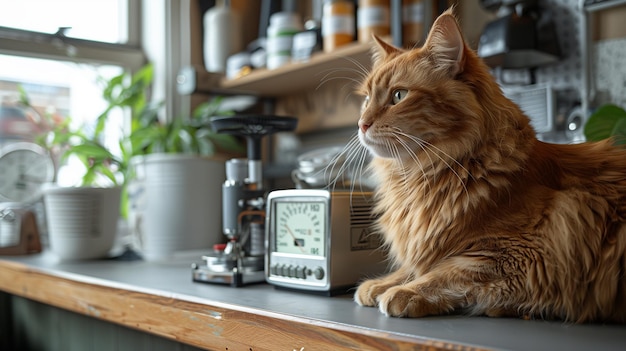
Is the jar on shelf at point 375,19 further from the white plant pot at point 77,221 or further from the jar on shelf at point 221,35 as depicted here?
the white plant pot at point 77,221

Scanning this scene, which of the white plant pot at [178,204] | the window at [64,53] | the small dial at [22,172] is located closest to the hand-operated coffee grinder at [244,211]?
the white plant pot at [178,204]

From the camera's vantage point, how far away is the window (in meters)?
2.26

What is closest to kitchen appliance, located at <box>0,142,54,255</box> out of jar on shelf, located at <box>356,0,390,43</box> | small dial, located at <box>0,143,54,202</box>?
small dial, located at <box>0,143,54,202</box>

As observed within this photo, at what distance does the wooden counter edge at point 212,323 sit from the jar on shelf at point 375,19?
0.95 metres

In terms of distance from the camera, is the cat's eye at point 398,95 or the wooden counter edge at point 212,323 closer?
the wooden counter edge at point 212,323

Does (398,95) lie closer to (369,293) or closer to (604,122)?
(369,293)

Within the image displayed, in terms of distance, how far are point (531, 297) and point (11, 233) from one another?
1.72 m

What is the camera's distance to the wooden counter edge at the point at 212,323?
640mm

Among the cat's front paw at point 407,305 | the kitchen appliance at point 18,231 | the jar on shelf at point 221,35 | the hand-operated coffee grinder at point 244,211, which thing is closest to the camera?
the cat's front paw at point 407,305

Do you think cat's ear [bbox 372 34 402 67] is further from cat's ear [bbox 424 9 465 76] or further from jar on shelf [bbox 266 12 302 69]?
jar on shelf [bbox 266 12 302 69]

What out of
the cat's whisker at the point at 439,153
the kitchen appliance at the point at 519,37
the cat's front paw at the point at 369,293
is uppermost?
the kitchen appliance at the point at 519,37

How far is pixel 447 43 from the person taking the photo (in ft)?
2.53

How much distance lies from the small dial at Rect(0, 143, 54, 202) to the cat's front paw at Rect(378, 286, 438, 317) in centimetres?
171

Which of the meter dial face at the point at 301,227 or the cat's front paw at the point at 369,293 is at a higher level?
the meter dial face at the point at 301,227
